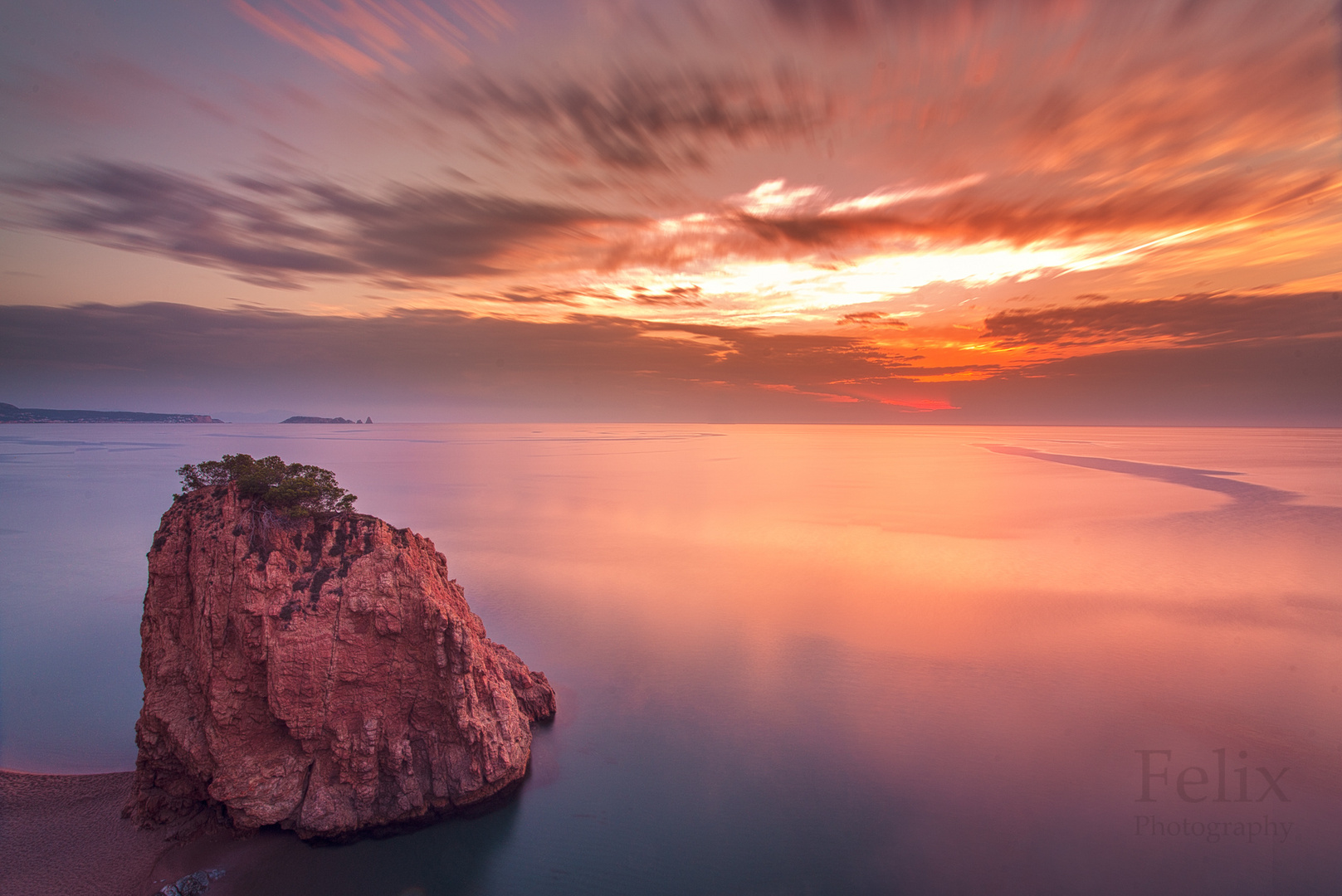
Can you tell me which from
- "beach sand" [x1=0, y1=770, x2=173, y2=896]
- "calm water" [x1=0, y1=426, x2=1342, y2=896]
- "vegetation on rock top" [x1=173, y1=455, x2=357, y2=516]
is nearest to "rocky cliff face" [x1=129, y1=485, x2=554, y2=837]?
"vegetation on rock top" [x1=173, y1=455, x2=357, y2=516]

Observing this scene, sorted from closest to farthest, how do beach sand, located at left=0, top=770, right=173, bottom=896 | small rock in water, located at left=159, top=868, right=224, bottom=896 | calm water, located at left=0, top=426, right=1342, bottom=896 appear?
1. small rock in water, located at left=159, top=868, right=224, bottom=896
2. beach sand, located at left=0, top=770, right=173, bottom=896
3. calm water, located at left=0, top=426, right=1342, bottom=896

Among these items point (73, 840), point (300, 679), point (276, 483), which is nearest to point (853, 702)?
point (300, 679)

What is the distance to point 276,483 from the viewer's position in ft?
40.0

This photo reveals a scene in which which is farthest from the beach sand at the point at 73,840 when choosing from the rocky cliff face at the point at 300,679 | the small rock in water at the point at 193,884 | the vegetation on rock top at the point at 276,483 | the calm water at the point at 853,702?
the vegetation on rock top at the point at 276,483

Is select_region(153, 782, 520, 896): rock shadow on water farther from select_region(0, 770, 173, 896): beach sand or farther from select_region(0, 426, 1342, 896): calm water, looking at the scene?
select_region(0, 770, 173, 896): beach sand

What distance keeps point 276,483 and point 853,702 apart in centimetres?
1672

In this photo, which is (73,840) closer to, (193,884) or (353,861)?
(193,884)

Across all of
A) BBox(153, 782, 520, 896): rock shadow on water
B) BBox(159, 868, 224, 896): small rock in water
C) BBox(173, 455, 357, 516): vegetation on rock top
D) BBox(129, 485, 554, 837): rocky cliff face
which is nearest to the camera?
BBox(159, 868, 224, 896): small rock in water

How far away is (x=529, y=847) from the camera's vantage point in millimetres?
11812

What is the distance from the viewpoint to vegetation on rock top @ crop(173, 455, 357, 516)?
1189cm

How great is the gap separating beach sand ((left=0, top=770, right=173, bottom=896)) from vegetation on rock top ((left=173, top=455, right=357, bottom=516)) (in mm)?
6756

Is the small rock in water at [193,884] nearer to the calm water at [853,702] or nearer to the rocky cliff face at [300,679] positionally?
the calm water at [853,702]

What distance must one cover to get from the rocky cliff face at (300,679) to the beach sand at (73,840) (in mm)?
629

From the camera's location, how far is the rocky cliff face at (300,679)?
36.7ft
